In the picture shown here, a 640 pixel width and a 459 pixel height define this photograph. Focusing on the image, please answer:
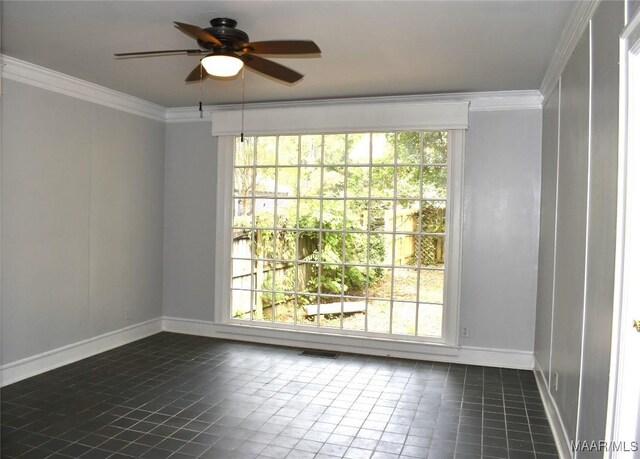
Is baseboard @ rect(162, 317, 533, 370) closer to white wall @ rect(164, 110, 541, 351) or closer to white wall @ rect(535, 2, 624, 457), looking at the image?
white wall @ rect(164, 110, 541, 351)

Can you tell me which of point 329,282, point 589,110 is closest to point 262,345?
point 329,282

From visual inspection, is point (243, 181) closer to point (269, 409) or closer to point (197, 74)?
point (197, 74)

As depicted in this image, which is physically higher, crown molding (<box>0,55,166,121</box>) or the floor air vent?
crown molding (<box>0,55,166,121</box>)

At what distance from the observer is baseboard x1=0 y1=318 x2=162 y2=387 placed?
13.1ft

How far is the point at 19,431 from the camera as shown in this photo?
3.12m

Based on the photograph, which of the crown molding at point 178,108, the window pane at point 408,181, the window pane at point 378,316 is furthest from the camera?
the window pane at point 378,316

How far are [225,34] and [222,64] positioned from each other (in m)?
0.17

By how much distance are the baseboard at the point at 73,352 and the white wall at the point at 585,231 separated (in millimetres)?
4167

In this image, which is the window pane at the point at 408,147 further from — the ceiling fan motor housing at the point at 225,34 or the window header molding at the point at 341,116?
the ceiling fan motor housing at the point at 225,34

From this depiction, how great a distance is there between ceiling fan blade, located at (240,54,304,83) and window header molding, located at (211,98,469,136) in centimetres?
195

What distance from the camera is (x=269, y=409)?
3.61m

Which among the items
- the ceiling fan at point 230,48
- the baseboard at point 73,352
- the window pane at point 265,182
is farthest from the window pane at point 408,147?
the baseboard at point 73,352

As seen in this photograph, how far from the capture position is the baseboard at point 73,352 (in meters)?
4.00

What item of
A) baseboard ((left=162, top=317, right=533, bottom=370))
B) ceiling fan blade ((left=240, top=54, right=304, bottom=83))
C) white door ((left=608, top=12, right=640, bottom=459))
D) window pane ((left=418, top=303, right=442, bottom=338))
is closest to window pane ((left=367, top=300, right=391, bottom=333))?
baseboard ((left=162, top=317, right=533, bottom=370))
